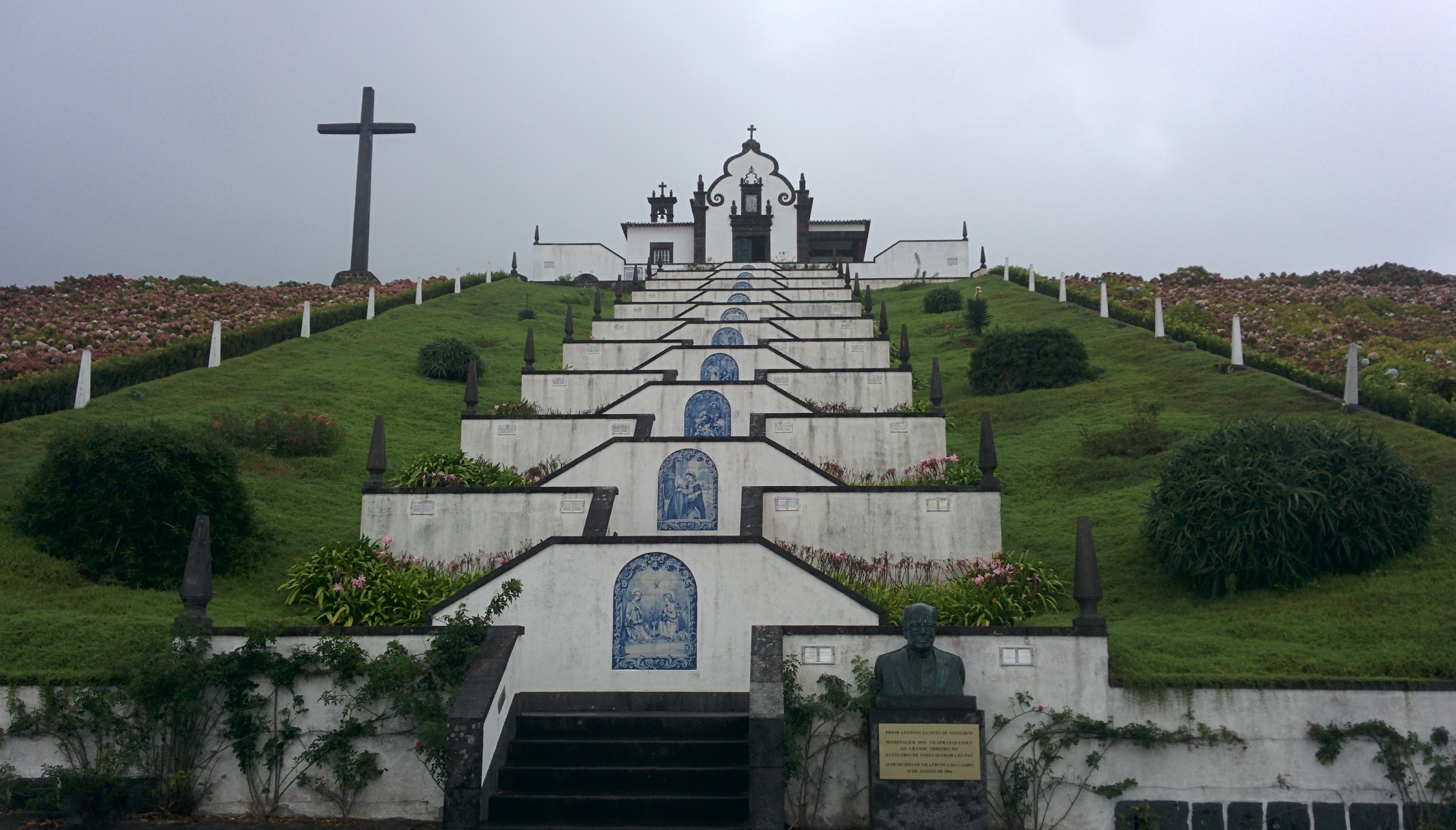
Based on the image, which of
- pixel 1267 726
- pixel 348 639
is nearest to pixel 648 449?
pixel 348 639

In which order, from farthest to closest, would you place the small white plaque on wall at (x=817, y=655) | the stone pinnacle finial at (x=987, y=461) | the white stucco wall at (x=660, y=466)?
the white stucco wall at (x=660, y=466)
the stone pinnacle finial at (x=987, y=461)
the small white plaque on wall at (x=817, y=655)

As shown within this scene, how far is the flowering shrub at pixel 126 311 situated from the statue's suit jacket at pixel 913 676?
1892 cm

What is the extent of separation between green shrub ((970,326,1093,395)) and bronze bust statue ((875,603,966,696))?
1698cm

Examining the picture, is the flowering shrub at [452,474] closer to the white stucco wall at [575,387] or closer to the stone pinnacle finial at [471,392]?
the stone pinnacle finial at [471,392]

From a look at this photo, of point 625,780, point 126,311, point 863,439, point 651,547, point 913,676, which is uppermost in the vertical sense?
point 126,311

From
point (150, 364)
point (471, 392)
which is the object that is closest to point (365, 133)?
point (150, 364)

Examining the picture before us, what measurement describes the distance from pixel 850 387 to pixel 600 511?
28.1 ft

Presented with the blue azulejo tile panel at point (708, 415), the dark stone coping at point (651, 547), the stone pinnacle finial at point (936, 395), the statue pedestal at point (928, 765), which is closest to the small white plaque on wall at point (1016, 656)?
the statue pedestal at point (928, 765)

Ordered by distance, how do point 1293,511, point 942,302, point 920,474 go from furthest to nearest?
point 942,302 < point 920,474 < point 1293,511

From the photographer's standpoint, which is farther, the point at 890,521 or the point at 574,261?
the point at 574,261

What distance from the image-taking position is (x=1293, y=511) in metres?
12.3

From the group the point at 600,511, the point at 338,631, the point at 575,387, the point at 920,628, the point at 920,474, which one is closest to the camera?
the point at 920,628

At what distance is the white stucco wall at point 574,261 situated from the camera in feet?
171

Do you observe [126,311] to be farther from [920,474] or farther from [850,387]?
[920,474]
